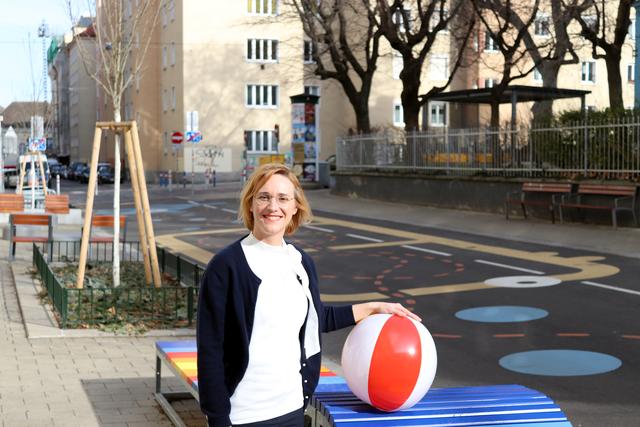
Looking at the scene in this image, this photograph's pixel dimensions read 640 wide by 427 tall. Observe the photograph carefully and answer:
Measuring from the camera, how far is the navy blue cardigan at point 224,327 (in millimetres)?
3268

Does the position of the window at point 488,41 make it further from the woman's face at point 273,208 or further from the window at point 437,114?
the woman's face at point 273,208

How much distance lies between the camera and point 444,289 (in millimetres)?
12922

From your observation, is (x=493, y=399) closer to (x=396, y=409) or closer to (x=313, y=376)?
(x=396, y=409)

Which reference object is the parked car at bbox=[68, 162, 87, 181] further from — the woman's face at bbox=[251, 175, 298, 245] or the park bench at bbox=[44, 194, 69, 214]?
the woman's face at bbox=[251, 175, 298, 245]

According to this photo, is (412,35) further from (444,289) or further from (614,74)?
(444,289)

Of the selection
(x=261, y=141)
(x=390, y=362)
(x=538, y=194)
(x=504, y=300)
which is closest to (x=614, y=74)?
(x=538, y=194)

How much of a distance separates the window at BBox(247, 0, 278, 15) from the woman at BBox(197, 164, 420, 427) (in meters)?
63.4

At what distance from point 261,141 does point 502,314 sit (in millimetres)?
55346

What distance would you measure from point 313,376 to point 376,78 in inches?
2607

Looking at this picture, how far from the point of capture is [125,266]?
45.1 ft

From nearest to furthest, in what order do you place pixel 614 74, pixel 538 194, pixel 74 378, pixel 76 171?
pixel 74 378, pixel 538 194, pixel 614 74, pixel 76 171

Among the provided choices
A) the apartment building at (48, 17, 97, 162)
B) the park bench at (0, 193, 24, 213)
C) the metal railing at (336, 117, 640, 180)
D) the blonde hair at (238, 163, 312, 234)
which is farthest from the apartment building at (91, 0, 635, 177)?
the blonde hair at (238, 163, 312, 234)

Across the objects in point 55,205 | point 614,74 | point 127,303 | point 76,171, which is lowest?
point 127,303

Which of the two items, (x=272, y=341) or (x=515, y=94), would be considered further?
(x=515, y=94)
